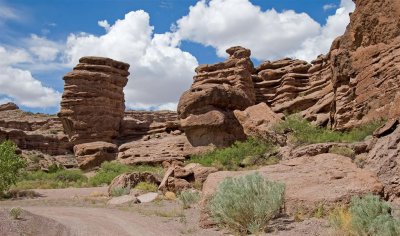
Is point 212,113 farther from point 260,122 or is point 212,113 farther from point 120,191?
point 120,191

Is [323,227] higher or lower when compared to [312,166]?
lower

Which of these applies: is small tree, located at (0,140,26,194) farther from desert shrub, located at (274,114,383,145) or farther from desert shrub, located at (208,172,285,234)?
desert shrub, located at (208,172,285,234)

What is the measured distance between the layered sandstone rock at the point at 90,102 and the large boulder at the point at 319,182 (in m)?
38.7

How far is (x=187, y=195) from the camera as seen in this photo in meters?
15.5

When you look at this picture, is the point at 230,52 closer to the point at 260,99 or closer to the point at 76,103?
the point at 260,99

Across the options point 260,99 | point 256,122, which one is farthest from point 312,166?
point 260,99

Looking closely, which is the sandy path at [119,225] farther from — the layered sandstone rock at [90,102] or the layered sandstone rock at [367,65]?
the layered sandstone rock at [90,102]

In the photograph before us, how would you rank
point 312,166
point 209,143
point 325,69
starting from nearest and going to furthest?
point 312,166
point 209,143
point 325,69

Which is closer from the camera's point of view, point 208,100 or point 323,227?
point 323,227

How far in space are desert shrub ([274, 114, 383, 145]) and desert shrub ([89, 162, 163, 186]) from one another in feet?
35.6

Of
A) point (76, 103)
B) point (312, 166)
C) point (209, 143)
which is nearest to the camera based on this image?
point (312, 166)

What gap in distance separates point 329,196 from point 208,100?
1261 inches

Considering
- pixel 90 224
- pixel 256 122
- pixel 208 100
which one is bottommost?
pixel 90 224

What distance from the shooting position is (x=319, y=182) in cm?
1024
